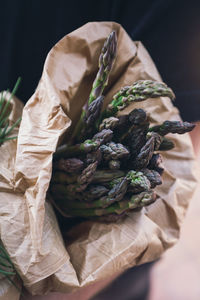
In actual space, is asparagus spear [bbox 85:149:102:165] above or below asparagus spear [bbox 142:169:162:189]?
above

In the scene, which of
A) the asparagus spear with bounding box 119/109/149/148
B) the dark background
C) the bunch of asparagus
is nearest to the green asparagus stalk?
the bunch of asparagus

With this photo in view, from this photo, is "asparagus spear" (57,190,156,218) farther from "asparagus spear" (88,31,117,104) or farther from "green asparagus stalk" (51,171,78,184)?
"asparagus spear" (88,31,117,104)

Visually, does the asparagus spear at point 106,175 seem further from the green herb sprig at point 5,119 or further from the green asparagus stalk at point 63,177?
the green herb sprig at point 5,119

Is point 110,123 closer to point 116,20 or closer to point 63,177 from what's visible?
point 63,177

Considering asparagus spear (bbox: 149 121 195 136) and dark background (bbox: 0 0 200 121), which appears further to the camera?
dark background (bbox: 0 0 200 121)

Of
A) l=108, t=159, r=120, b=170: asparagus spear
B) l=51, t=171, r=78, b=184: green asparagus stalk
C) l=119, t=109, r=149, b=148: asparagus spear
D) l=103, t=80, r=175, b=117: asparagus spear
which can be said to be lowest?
l=51, t=171, r=78, b=184: green asparagus stalk

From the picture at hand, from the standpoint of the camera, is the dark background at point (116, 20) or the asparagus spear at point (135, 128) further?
the dark background at point (116, 20)

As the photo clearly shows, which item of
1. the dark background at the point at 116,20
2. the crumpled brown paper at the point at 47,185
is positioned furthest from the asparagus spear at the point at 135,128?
the dark background at the point at 116,20
